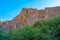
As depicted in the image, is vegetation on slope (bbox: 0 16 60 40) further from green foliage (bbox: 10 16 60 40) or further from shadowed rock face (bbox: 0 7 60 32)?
shadowed rock face (bbox: 0 7 60 32)

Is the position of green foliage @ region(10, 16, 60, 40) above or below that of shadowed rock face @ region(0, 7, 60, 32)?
below

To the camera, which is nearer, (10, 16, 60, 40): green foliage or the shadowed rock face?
(10, 16, 60, 40): green foliage

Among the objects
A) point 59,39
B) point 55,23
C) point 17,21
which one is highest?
point 17,21

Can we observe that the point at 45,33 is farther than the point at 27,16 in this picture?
No

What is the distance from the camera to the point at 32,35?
84.8ft

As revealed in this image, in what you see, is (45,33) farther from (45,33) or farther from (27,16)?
(27,16)

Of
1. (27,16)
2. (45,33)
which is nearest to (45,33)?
(45,33)

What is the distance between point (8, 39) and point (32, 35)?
303 centimetres

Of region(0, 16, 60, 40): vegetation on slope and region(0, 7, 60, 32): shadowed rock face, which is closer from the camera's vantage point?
region(0, 16, 60, 40): vegetation on slope

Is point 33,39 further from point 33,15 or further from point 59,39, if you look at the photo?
point 33,15

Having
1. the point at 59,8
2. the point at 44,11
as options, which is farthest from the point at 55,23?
the point at 44,11

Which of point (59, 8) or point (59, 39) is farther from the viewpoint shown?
point (59, 8)

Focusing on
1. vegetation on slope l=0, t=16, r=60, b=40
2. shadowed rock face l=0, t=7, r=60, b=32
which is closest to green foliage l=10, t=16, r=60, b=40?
vegetation on slope l=0, t=16, r=60, b=40

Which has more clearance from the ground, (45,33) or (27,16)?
(27,16)
